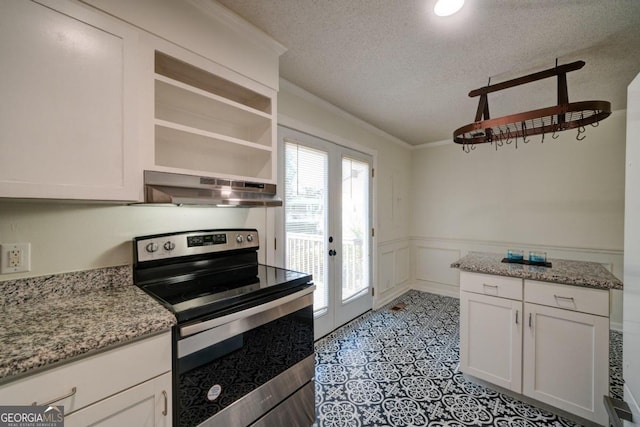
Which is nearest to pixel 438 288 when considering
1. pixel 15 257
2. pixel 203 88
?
pixel 203 88

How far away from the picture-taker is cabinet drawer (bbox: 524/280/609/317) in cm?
153

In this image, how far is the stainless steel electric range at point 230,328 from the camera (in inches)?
40.4

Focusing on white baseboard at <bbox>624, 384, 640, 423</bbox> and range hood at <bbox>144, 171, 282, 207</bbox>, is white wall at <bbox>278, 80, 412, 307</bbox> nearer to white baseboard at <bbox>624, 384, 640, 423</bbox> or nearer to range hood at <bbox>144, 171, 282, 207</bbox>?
range hood at <bbox>144, 171, 282, 207</bbox>

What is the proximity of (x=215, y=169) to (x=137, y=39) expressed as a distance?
764 millimetres

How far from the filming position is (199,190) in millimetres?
1296

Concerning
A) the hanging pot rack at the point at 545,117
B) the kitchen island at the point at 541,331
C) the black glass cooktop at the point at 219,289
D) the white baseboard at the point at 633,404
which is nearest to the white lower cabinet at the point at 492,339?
the kitchen island at the point at 541,331

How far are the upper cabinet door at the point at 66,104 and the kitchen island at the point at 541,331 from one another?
2.25 meters

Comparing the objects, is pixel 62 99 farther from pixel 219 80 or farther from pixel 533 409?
pixel 533 409

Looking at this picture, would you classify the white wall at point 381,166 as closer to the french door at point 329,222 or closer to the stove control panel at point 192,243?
the french door at point 329,222

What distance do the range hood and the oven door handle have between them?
527 mm

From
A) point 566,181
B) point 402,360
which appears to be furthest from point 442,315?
point 566,181

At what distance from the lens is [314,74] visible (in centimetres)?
211

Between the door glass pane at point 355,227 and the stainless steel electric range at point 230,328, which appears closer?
the stainless steel electric range at point 230,328

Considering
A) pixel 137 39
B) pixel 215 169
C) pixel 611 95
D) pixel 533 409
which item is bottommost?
pixel 533 409
